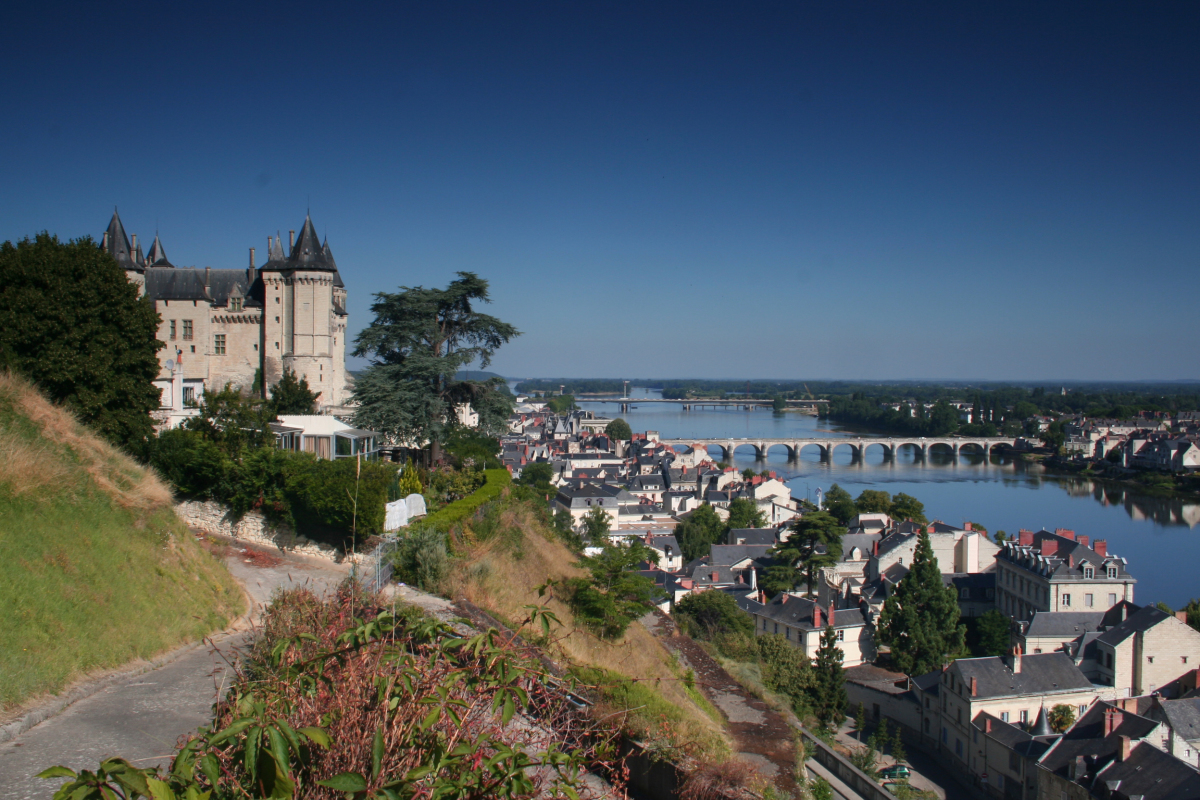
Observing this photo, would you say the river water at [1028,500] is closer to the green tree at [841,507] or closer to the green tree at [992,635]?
the green tree at [841,507]

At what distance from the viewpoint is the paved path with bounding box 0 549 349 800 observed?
3.24 m

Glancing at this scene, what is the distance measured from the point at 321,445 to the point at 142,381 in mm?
2450

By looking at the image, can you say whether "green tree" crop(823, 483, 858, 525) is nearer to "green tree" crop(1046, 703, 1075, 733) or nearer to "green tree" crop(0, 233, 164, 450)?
"green tree" crop(1046, 703, 1075, 733)

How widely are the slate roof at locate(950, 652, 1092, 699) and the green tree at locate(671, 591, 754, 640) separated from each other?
4.66 meters

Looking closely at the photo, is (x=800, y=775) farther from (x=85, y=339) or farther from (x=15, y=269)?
(x=15, y=269)

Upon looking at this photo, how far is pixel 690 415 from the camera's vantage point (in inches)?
4850

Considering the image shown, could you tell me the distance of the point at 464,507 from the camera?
891 centimetres

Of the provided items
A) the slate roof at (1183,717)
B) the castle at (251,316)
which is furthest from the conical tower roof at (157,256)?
the slate roof at (1183,717)

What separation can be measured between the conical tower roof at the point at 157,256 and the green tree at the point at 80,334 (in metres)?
11.9

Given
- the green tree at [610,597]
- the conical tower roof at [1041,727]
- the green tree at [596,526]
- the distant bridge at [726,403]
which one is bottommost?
the conical tower roof at [1041,727]

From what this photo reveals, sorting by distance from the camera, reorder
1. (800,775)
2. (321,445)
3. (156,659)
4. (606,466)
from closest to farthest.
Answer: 1. (800,775)
2. (156,659)
3. (321,445)
4. (606,466)

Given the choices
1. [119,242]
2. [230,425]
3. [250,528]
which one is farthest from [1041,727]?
[119,242]

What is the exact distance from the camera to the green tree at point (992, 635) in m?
19.5

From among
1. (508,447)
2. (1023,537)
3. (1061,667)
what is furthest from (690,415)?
(1061,667)
